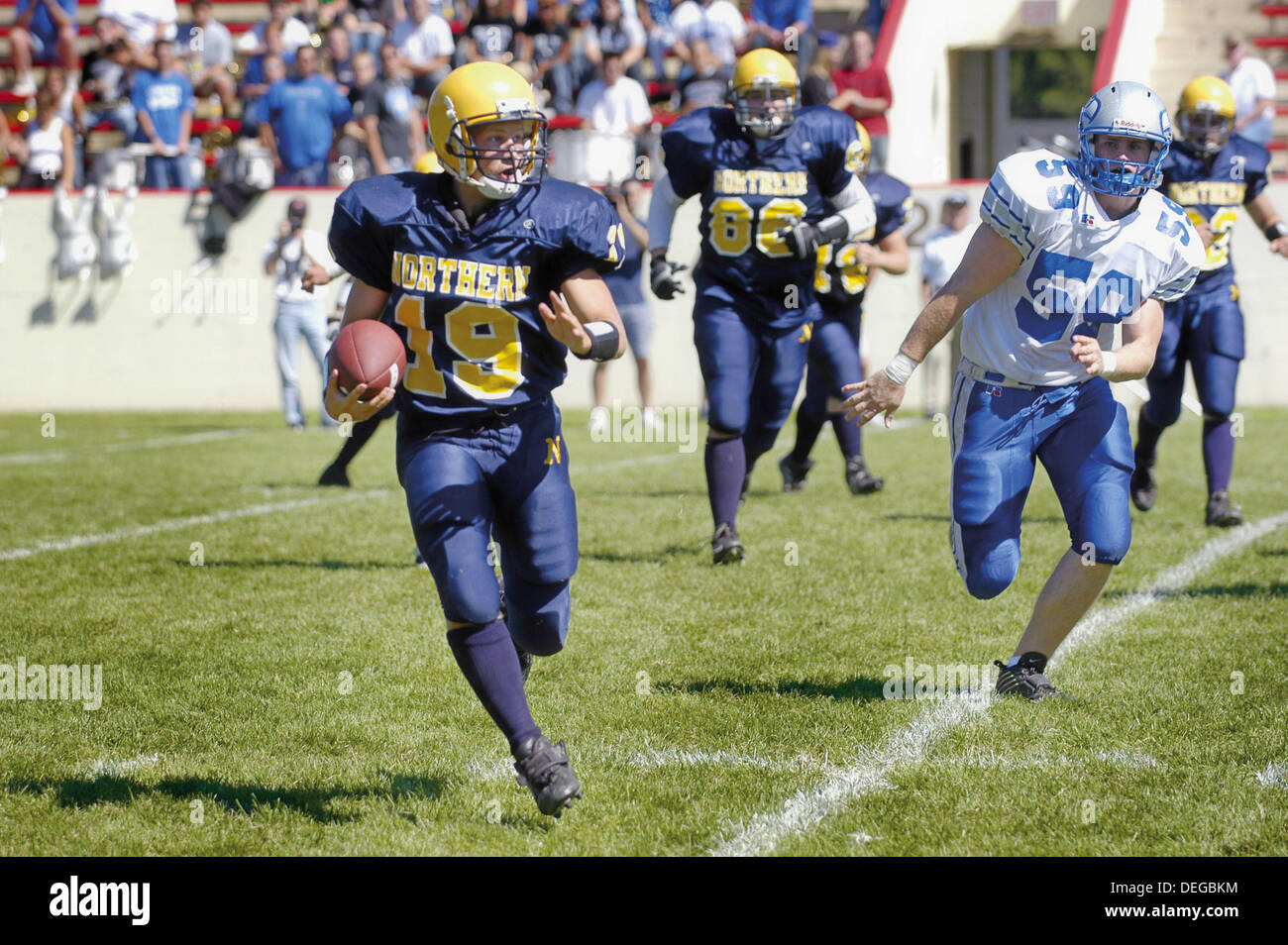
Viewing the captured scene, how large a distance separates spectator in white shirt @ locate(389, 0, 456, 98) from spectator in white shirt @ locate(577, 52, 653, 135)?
5.33ft

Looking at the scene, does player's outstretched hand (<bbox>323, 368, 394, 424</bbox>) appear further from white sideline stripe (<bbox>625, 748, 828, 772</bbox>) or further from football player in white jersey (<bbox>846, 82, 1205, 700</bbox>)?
football player in white jersey (<bbox>846, 82, 1205, 700</bbox>)

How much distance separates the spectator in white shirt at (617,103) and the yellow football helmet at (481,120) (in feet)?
33.6

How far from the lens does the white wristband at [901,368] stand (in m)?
3.86

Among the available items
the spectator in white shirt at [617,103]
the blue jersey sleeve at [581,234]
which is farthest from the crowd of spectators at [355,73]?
the blue jersey sleeve at [581,234]

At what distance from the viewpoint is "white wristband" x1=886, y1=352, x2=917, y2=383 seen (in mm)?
3861

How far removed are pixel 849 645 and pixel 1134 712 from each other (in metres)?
1.02

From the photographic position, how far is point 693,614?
205 inches

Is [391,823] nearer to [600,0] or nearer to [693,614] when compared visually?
[693,614]

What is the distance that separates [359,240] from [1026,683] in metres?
2.17

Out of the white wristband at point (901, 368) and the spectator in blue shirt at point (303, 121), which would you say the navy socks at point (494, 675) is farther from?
the spectator in blue shirt at point (303, 121)

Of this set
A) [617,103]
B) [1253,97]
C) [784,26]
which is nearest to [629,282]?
[617,103]

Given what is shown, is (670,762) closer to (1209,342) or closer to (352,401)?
(352,401)

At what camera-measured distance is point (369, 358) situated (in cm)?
323
